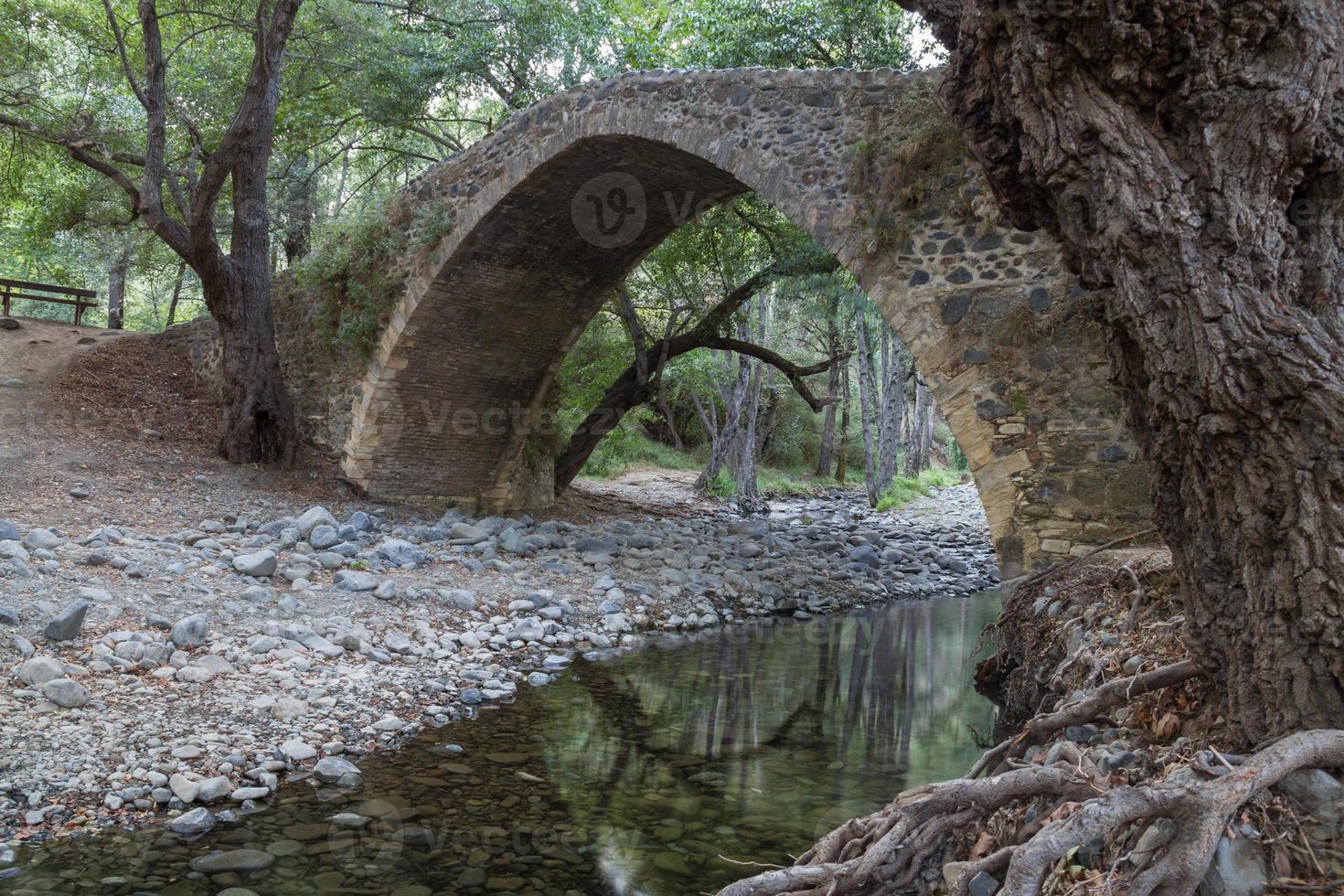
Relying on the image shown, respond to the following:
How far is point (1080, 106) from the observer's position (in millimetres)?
2256

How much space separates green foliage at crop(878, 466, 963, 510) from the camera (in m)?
15.8

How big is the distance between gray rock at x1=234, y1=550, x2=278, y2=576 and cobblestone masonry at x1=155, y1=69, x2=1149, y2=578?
3.51 metres

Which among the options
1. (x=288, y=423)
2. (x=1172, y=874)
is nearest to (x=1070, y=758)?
(x=1172, y=874)

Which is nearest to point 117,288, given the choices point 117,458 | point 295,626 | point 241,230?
point 241,230

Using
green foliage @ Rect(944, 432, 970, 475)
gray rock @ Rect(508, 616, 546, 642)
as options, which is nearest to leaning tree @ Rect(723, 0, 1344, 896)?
gray rock @ Rect(508, 616, 546, 642)

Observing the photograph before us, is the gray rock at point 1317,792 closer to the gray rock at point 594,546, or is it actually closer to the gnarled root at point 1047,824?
the gnarled root at point 1047,824

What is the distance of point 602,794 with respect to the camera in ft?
11.9

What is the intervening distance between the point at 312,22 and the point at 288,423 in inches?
215

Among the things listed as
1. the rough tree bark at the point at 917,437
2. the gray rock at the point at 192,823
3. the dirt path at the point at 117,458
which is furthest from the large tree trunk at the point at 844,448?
the gray rock at the point at 192,823

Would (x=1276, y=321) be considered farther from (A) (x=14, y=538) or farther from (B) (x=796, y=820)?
(A) (x=14, y=538)

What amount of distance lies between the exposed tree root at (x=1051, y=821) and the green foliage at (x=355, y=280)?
805 centimetres

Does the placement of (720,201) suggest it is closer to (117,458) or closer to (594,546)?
(594,546)

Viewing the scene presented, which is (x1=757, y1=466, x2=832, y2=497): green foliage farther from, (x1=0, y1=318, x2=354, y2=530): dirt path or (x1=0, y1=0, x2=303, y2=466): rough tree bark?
(x1=0, y1=0, x2=303, y2=466): rough tree bark

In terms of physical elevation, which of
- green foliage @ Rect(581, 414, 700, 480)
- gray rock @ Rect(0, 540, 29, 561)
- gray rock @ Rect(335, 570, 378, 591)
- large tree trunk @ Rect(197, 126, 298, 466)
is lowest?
gray rock @ Rect(335, 570, 378, 591)
